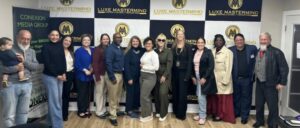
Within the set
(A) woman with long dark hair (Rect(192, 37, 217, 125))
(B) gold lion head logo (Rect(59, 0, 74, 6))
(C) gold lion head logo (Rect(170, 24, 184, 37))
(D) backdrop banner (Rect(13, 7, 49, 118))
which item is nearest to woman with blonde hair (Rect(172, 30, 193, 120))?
(A) woman with long dark hair (Rect(192, 37, 217, 125))

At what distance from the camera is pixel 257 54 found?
4.50m

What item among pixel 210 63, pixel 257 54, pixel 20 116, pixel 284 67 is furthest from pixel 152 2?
pixel 20 116

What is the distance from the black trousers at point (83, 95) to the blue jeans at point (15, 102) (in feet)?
3.81

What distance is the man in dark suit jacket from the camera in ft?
15.4

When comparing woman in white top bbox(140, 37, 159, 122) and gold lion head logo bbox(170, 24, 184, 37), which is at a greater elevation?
gold lion head logo bbox(170, 24, 184, 37)

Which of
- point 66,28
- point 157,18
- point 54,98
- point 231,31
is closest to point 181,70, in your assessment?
point 157,18

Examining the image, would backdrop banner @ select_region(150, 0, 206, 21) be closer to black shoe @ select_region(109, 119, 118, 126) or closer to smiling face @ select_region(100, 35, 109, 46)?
smiling face @ select_region(100, 35, 109, 46)

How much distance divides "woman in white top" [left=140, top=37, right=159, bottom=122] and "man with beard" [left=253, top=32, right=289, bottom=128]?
157cm

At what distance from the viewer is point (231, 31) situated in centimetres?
507

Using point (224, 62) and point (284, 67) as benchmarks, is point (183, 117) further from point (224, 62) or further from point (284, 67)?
point (284, 67)

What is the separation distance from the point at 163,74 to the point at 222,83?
951 mm

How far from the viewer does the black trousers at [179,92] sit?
475 cm

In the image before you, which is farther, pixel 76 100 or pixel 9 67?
pixel 76 100

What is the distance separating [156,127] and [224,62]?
1.48 metres
